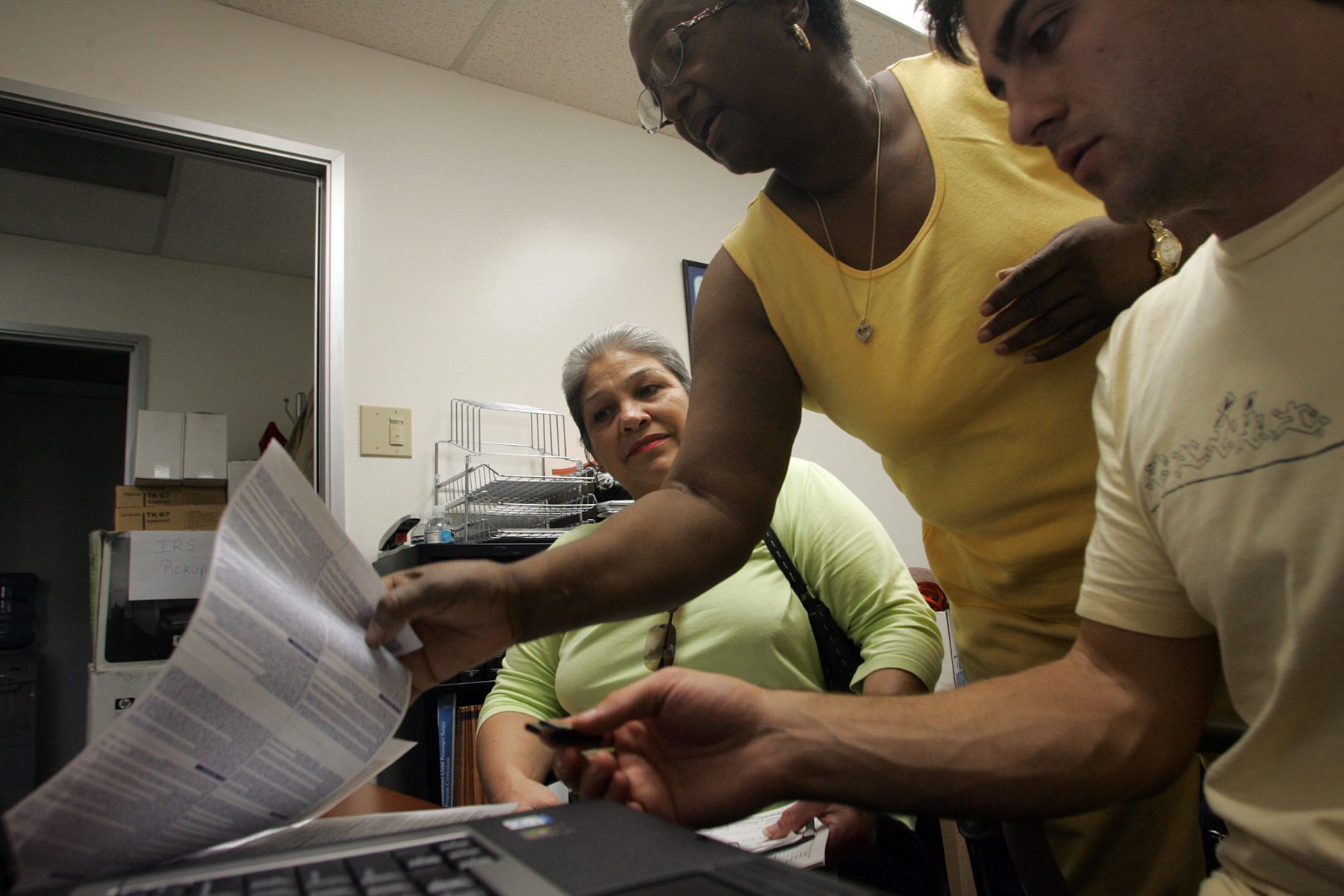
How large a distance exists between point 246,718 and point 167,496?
2.33 m

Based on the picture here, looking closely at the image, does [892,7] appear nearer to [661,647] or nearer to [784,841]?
[661,647]

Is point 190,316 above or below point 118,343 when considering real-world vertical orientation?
above

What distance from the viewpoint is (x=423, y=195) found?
2.27m

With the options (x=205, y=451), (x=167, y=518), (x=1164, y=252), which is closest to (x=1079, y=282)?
(x=1164, y=252)

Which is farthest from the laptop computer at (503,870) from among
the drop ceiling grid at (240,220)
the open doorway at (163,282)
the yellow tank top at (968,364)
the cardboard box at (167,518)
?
the drop ceiling grid at (240,220)

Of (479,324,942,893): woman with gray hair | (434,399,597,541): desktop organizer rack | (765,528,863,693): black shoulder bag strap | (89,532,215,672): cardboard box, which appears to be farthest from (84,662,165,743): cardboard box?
(765,528,863,693): black shoulder bag strap

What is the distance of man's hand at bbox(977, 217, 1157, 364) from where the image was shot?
0.68m

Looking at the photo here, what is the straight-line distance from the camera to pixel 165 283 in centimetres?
298

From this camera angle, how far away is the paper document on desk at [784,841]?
0.72 m

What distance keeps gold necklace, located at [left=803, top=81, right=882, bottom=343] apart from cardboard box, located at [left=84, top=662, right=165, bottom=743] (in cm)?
185

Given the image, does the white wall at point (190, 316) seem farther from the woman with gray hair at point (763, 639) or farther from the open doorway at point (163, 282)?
the woman with gray hair at point (763, 639)

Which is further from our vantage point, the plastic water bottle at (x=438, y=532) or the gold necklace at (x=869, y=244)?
the plastic water bottle at (x=438, y=532)

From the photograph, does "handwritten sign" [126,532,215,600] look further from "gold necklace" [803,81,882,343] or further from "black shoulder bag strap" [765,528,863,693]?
"gold necklace" [803,81,882,343]

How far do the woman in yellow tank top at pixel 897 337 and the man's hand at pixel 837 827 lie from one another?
0.23 metres
